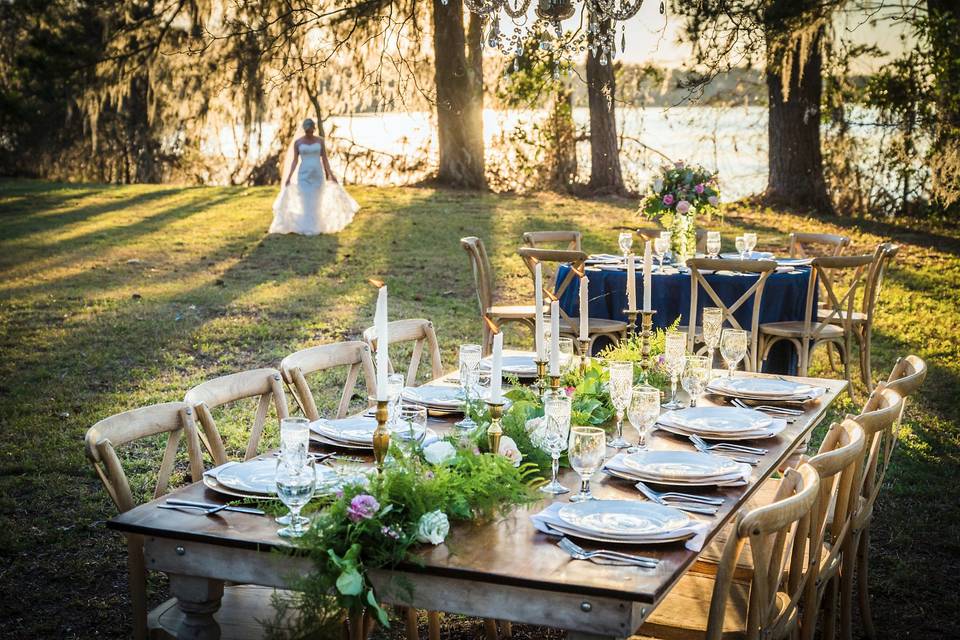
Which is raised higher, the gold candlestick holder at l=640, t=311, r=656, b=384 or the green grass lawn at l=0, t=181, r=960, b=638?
the gold candlestick holder at l=640, t=311, r=656, b=384

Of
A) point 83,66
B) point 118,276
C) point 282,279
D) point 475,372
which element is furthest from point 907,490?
point 83,66

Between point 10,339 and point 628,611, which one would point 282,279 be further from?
point 628,611

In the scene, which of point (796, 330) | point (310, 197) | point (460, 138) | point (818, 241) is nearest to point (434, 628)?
point (796, 330)

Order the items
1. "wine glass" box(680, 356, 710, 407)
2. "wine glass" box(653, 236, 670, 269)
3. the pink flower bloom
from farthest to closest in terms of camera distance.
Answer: "wine glass" box(653, 236, 670, 269)
"wine glass" box(680, 356, 710, 407)
the pink flower bloom

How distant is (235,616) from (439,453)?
2.46 feet

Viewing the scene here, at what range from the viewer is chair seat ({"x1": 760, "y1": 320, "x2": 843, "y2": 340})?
22.5 feet

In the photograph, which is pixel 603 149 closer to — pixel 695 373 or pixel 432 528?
pixel 695 373

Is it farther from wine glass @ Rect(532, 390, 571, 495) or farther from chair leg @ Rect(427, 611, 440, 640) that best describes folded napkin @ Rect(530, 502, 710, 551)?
chair leg @ Rect(427, 611, 440, 640)

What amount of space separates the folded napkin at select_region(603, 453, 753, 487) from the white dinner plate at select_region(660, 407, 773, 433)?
38 centimetres

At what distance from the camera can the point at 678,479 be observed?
9.29ft

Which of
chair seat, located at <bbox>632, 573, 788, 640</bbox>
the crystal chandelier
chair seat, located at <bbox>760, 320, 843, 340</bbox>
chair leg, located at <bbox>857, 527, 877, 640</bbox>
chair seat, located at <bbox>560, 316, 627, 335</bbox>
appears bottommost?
chair leg, located at <bbox>857, 527, 877, 640</bbox>

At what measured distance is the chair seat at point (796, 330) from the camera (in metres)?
6.86

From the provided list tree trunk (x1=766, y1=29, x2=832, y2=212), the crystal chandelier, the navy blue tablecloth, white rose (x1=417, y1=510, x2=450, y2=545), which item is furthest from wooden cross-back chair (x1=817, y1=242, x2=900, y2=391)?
tree trunk (x1=766, y1=29, x2=832, y2=212)

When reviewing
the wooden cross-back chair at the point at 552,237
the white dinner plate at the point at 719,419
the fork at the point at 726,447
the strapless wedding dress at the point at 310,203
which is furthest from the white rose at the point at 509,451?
the strapless wedding dress at the point at 310,203
